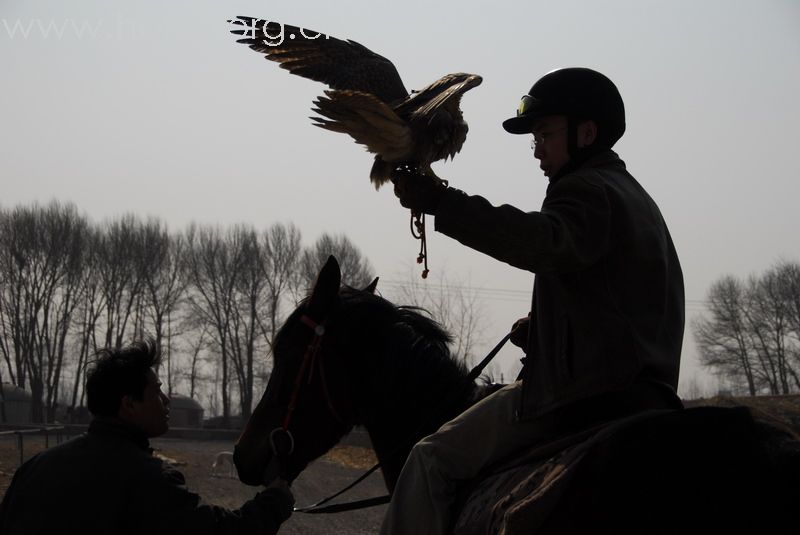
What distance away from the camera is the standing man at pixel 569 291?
2824 mm

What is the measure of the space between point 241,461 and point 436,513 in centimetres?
144

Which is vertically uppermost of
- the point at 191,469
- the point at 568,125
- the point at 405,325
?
the point at 568,125

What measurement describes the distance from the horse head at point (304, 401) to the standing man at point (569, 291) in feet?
3.53

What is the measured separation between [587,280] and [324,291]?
1.73 meters

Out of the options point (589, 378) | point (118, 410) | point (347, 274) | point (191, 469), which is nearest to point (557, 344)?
point (589, 378)

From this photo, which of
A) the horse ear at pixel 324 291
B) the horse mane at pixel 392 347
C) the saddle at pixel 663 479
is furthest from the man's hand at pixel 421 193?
the horse ear at pixel 324 291

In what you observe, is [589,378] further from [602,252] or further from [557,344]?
[602,252]

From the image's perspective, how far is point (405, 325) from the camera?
427 cm

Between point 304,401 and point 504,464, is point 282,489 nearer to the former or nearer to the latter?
point 304,401

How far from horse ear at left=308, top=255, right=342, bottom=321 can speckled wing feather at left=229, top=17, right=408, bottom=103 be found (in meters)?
2.12

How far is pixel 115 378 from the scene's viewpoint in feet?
12.1

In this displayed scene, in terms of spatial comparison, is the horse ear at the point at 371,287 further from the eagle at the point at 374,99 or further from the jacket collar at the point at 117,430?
the jacket collar at the point at 117,430

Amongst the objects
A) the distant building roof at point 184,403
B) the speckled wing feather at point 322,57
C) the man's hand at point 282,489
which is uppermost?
the speckled wing feather at point 322,57

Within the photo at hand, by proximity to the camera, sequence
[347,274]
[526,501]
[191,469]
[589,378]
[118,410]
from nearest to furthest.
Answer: [526,501] → [589,378] → [118,410] → [191,469] → [347,274]
